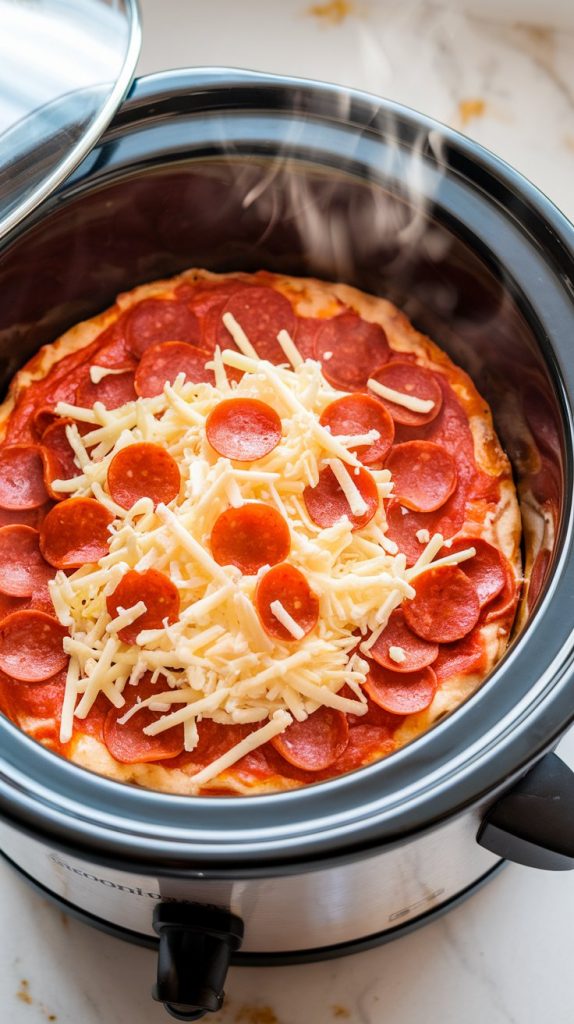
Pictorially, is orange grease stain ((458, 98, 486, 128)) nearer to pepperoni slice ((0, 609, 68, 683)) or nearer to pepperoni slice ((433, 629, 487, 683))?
pepperoni slice ((433, 629, 487, 683))

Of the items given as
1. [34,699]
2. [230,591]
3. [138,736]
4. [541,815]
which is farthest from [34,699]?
[541,815]

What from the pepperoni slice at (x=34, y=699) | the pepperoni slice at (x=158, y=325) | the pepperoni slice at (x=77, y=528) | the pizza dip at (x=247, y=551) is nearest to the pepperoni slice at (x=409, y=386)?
the pizza dip at (x=247, y=551)

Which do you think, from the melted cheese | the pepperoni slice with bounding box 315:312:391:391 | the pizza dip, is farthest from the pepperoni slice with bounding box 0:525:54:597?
the pepperoni slice with bounding box 315:312:391:391

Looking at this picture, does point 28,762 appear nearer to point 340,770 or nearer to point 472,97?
point 340,770

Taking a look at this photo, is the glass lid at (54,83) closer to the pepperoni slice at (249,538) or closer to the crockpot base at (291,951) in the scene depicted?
the pepperoni slice at (249,538)

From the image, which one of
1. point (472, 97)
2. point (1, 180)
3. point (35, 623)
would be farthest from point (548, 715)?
point (472, 97)

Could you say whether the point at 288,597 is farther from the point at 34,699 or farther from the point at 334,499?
the point at 34,699
